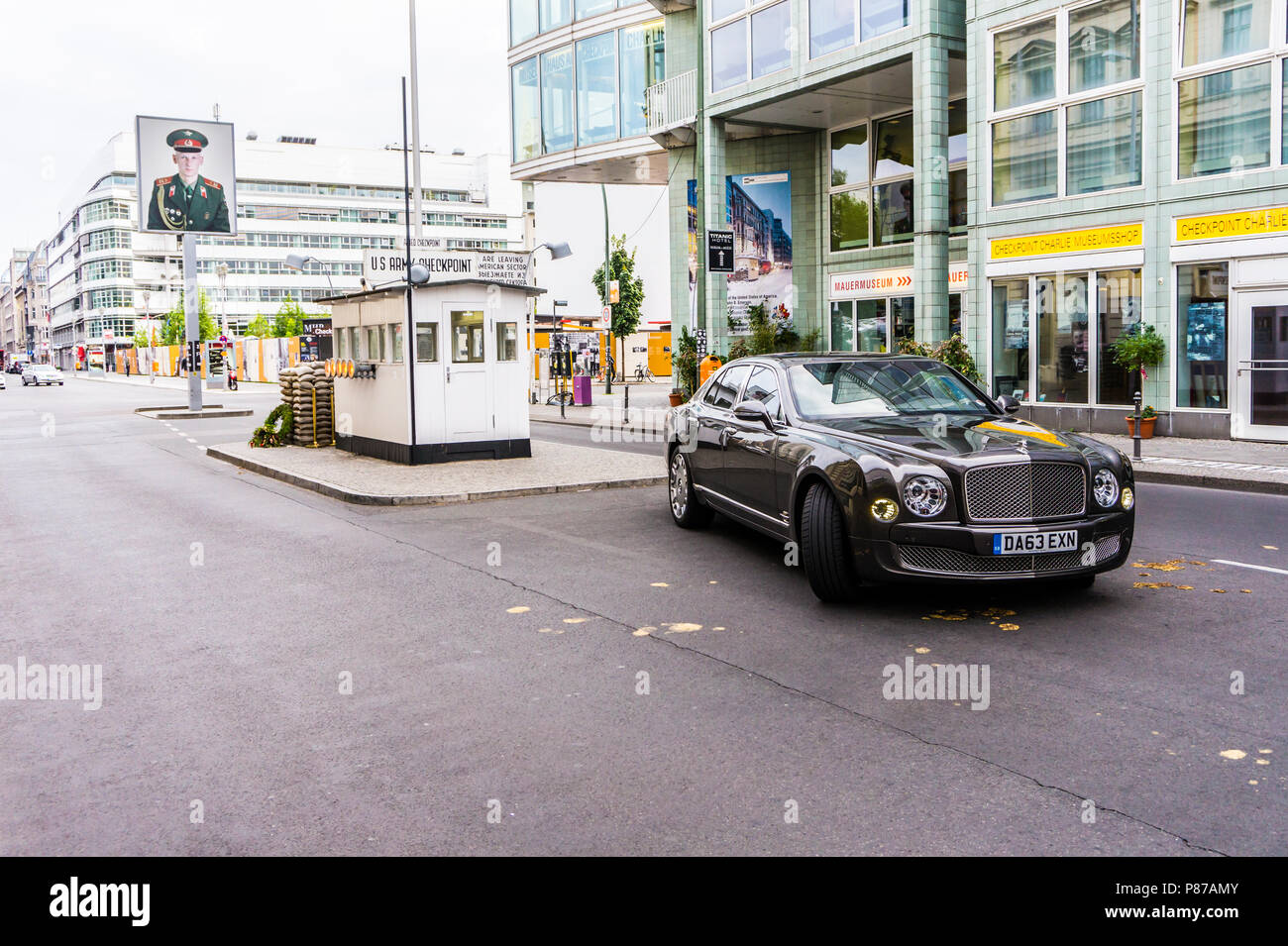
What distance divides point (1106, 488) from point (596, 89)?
1200 inches

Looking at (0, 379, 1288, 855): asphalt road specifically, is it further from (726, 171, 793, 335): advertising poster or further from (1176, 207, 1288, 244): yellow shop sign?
(726, 171, 793, 335): advertising poster

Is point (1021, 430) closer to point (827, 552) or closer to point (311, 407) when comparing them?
point (827, 552)

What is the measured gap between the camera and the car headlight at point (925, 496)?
6.56 m

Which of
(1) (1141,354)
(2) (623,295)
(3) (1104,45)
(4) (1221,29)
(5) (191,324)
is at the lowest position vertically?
(1) (1141,354)

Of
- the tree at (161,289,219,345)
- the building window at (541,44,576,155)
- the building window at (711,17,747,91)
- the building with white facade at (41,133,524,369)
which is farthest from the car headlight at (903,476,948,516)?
the building with white facade at (41,133,524,369)

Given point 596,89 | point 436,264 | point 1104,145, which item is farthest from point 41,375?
point 1104,145

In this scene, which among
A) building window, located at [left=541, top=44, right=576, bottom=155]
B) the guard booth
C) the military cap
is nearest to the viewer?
the guard booth

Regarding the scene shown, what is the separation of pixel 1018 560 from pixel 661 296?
2735 inches

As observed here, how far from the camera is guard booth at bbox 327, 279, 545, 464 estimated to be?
15.8 meters

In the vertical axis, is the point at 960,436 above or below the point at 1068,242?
below

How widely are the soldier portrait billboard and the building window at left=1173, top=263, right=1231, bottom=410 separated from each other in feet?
93.4

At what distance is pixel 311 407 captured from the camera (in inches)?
775
